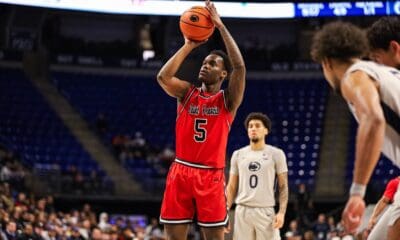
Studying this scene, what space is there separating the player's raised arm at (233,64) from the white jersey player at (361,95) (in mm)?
2192

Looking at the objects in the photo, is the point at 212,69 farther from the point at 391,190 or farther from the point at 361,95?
the point at 361,95

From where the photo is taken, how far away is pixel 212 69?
7227mm

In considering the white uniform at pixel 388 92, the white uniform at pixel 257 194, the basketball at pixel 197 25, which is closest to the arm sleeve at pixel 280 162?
the white uniform at pixel 257 194

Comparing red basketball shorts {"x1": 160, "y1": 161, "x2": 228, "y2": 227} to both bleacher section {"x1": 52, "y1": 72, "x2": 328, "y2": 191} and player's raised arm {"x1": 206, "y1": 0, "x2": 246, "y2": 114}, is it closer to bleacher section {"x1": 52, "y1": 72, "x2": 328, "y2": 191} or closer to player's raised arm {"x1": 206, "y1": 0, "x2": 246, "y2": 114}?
player's raised arm {"x1": 206, "y1": 0, "x2": 246, "y2": 114}

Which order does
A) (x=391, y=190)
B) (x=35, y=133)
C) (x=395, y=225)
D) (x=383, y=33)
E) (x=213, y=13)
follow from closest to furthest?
(x=383, y=33) → (x=395, y=225) → (x=213, y=13) → (x=391, y=190) → (x=35, y=133)

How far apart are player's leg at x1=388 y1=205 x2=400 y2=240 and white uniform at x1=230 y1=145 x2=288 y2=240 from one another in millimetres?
3456

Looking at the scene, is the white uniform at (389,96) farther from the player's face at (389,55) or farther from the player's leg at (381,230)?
the player's leg at (381,230)

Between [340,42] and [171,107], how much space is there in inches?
819

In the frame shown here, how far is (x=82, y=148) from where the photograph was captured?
23.8 meters

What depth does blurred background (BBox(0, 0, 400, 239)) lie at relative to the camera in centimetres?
2177

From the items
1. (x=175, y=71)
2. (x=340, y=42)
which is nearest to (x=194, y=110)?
(x=175, y=71)

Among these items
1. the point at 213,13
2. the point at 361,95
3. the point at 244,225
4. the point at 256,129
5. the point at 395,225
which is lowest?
the point at 244,225

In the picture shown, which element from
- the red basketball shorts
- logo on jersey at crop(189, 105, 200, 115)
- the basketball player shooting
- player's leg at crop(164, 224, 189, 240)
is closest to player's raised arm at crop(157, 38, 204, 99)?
the basketball player shooting

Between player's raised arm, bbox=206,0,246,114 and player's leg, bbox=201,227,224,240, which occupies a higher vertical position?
player's raised arm, bbox=206,0,246,114
